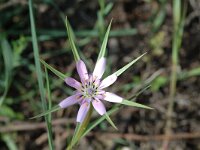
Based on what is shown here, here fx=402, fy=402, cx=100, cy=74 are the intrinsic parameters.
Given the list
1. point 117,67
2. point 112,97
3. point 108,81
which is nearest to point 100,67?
point 108,81

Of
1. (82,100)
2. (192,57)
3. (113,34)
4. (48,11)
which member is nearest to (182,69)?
(192,57)

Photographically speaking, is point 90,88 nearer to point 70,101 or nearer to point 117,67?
point 70,101

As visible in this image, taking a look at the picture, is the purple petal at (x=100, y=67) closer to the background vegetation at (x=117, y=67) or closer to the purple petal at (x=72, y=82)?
the purple petal at (x=72, y=82)

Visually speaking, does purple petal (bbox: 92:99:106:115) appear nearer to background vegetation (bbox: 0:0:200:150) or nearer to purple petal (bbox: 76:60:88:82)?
purple petal (bbox: 76:60:88:82)

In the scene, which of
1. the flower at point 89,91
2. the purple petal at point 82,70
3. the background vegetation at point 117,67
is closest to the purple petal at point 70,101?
the flower at point 89,91

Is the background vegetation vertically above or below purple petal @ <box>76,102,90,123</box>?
above

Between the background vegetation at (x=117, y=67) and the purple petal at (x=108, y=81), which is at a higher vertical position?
the background vegetation at (x=117, y=67)

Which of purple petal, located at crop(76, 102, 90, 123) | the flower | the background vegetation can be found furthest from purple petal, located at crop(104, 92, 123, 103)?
the background vegetation

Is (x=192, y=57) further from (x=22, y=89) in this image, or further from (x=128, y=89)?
(x=22, y=89)
